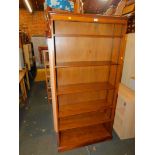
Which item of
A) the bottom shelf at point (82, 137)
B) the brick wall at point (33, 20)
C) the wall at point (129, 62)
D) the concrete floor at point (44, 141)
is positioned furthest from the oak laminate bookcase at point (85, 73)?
the brick wall at point (33, 20)

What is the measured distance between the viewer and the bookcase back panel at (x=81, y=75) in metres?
1.79

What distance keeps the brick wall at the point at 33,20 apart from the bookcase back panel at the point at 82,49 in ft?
18.8

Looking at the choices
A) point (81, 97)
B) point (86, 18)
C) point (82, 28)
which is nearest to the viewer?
point (86, 18)

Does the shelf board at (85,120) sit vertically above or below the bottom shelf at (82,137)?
above

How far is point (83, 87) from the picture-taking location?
179 centimetres

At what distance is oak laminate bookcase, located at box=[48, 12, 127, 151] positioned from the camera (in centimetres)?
161

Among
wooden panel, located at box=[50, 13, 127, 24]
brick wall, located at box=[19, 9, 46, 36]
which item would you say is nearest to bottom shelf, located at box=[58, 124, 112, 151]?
wooden panel, located at box=[50, 13, 127, 24]

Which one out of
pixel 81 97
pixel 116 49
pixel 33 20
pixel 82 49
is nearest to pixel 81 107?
pixel 81 97

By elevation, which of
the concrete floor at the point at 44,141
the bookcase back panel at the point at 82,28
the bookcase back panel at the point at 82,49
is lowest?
the concrete floor at the point at 44,141

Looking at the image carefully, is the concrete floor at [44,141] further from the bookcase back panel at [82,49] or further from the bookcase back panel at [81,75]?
the bookcase back panel at [82,49]

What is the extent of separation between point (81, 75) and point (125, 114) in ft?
2.96

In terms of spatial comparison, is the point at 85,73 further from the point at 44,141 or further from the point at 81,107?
the point at 44,141

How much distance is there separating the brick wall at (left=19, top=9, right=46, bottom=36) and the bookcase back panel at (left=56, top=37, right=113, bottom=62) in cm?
572
